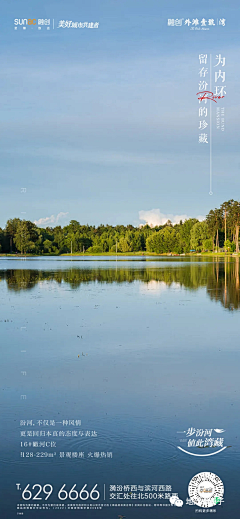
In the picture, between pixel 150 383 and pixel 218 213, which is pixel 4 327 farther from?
pixel 218 213

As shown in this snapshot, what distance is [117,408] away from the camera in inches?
368

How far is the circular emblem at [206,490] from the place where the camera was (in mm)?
6559

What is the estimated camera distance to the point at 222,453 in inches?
302

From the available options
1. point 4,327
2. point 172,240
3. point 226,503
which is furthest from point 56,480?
point 172,240

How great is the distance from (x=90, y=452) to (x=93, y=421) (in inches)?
40.1

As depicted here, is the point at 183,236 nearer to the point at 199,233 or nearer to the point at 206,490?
the point at 199,233

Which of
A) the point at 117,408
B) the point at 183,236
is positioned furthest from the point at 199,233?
the point at 117,408

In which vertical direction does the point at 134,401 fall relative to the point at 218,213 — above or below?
below

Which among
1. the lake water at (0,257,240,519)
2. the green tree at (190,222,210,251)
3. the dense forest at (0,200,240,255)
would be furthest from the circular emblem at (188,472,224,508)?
the green tree at (190,222,210,251)

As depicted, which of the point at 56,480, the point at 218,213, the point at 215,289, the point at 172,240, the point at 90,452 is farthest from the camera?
the point at 172,240

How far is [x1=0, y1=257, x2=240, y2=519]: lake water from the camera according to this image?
676cm

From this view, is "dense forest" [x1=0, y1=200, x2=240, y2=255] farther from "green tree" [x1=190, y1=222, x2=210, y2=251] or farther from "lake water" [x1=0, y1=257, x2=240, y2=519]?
"lake water" [x1=0, y1=257, x2=240, y2=519]

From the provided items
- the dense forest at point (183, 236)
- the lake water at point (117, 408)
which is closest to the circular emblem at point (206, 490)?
the lake water at point (117, 408)

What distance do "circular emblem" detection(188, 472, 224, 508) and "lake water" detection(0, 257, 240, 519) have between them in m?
0.09
